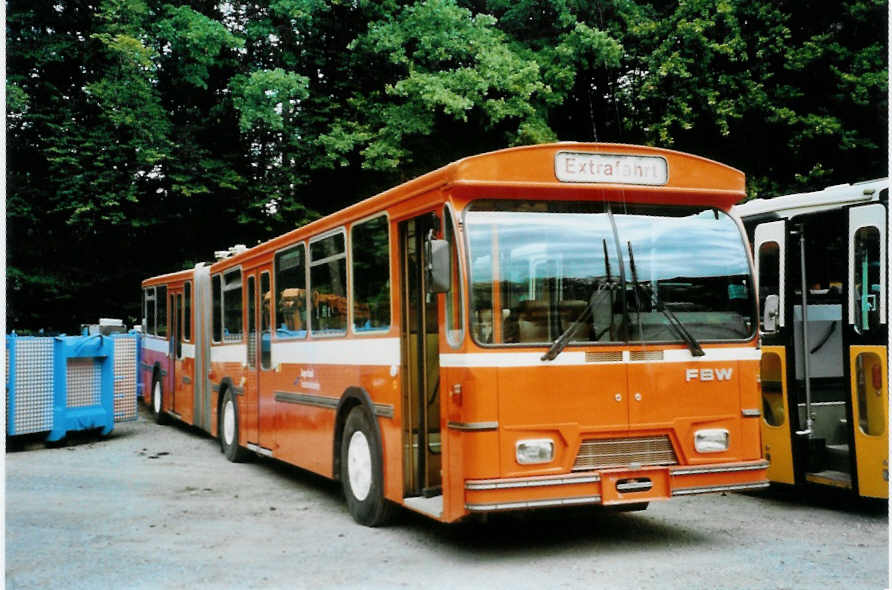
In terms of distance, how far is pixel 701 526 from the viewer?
8164mm

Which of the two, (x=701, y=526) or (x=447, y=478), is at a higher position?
(x=447, y=478)

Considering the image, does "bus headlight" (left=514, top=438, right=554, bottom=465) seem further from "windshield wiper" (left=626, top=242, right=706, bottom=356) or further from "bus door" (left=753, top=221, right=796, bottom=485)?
"bus door" (left=753, top=221, right=796, bottom=485)

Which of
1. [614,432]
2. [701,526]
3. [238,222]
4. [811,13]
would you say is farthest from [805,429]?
[238,222]

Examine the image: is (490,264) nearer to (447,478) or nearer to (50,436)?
(447,478)

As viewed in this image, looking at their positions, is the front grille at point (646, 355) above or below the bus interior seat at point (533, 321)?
below

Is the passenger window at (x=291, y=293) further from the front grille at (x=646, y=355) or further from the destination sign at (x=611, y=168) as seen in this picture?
the front grille at (x=646, y=355)

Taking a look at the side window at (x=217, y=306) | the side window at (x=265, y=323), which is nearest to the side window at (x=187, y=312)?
the side window at (x=217, y=306)

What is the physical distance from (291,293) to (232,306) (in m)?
3.03

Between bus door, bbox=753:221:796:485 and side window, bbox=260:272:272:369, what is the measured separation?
5.61 metres

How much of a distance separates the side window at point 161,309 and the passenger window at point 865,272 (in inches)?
507

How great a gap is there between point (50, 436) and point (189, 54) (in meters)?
9.22

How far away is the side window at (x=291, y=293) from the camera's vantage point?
10336 millimetres

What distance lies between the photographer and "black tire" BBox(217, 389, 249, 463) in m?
13.0

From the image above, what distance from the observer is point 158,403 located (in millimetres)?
18469
